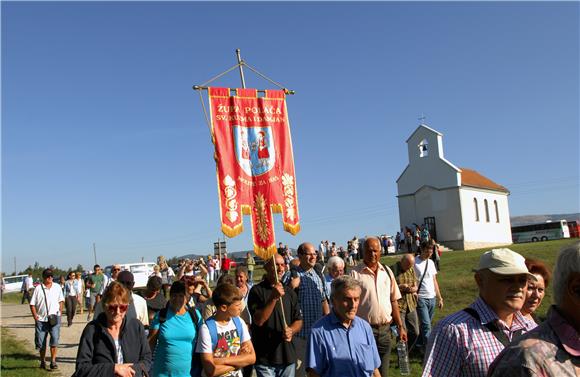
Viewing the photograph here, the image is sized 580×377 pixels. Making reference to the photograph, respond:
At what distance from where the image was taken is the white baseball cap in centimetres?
327

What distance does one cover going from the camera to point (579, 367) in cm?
206

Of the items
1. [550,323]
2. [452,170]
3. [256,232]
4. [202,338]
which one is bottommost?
[202,338]

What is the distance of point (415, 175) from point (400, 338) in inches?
1549

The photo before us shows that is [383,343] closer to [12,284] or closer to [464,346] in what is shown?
[464,346]

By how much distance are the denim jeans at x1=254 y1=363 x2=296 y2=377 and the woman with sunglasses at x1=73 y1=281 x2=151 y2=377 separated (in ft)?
5.71

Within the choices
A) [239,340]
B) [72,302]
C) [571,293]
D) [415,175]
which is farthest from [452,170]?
[571,293]

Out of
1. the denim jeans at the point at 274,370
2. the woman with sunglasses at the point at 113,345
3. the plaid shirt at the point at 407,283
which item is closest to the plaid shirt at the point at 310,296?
the denim jeans at the point at 274,370

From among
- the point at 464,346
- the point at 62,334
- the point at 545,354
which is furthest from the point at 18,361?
the point at 545,354

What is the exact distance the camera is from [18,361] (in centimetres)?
1293

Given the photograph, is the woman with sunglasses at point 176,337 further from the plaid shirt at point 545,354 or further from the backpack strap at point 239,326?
the plaid shirt at point 545,354

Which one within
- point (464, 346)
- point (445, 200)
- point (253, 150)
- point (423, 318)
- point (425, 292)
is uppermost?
point (445, 200)

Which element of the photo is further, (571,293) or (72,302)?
(72,302)

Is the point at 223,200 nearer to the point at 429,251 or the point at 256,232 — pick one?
the point at 256,232

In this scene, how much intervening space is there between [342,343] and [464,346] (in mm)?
1906
